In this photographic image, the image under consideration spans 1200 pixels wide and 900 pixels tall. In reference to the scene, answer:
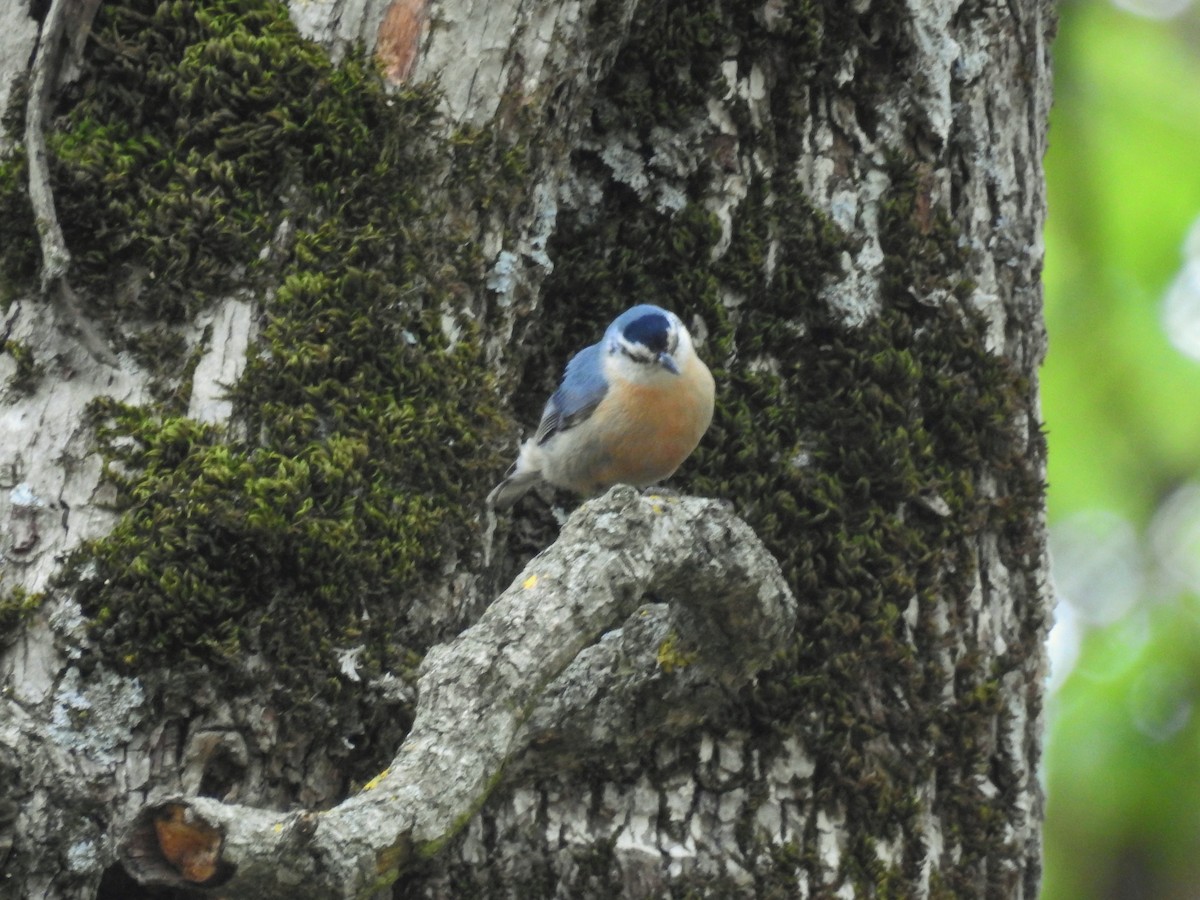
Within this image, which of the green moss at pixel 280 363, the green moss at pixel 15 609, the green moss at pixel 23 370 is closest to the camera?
the green moss at pixel 15 609

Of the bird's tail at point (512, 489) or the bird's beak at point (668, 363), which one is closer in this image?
the bird's tail at point (512, 489)

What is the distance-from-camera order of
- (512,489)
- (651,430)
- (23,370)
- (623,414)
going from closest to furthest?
(23,370), (512,489), (651,430), (623,414)

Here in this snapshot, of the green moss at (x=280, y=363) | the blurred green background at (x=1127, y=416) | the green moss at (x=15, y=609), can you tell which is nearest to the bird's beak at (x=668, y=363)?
the green moss at (x=280, y=363)

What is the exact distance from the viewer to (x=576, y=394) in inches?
135

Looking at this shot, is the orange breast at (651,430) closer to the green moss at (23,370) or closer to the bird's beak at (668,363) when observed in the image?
the bird's beak at (668,363)

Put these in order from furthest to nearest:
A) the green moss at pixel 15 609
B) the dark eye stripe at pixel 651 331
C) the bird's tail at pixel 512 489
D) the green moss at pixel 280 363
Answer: the dark eye stripe at pixel 651 331, the bird's tail at pixel 512 489, the green moss at pixel 280 363, the green moss at pixel 15 609

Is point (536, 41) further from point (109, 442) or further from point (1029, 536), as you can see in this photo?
point (1029, 536)

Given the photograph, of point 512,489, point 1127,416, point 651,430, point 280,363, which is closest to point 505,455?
point 512,489

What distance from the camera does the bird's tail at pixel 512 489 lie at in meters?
2.90

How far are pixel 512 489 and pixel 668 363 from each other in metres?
0.57

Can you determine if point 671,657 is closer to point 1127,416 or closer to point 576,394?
point 576,394

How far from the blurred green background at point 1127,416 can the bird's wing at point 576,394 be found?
100 inches

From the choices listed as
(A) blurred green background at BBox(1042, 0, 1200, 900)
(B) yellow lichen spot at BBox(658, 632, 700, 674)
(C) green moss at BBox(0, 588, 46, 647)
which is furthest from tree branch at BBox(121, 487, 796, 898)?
(A) blurred green background at BBox(1042, 0, 1200, 900)

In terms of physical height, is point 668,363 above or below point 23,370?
above
